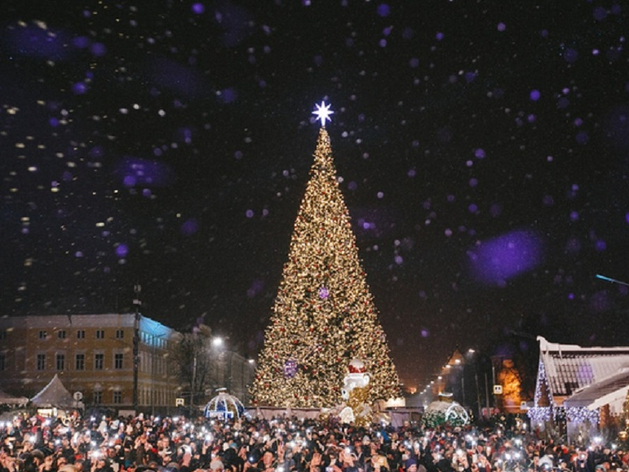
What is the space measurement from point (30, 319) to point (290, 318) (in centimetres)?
4548

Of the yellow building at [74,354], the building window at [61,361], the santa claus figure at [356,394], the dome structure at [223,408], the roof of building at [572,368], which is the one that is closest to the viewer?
the roof of building at [572,368]

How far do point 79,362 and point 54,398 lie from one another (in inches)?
1309

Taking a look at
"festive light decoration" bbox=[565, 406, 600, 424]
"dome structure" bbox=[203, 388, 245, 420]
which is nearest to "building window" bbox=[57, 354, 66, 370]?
"dome structure" bbox=[203, 388, 245, 420]

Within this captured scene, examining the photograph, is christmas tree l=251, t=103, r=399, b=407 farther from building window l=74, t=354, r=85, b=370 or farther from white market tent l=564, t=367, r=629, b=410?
building window l=74, t=354, r=85, b=370

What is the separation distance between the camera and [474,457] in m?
18.3

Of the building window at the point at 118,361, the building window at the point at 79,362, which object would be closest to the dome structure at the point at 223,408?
the building window at the point at 118,361

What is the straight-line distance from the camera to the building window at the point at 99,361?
256ft

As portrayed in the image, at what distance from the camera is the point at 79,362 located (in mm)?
78250

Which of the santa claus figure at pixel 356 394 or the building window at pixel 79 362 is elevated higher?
the building window at pixel 79 362

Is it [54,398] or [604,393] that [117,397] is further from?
[604,393]

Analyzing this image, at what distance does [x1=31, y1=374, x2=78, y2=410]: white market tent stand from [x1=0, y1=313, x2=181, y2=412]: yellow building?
101 feet

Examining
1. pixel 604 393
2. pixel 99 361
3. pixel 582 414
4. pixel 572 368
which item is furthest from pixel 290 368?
pixel 99 361

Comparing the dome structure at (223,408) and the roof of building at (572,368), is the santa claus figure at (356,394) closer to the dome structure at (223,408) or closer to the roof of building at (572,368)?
the roof of building at (572,368)

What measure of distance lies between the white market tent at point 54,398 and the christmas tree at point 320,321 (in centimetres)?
1142
